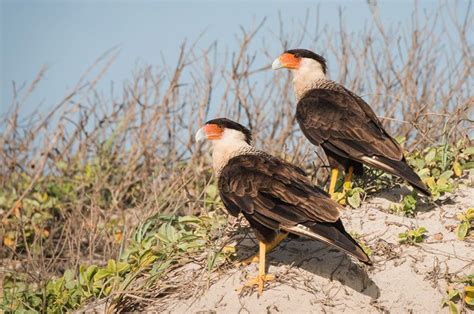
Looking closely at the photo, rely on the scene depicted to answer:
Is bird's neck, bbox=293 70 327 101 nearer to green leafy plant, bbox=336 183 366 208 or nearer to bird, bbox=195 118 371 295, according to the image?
green leafy plant, bbox=336 183 366 208

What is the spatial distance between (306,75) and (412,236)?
1871 millimetres

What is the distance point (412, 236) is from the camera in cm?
502

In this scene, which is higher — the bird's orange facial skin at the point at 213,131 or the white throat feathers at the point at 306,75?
the white throat feathers at the point at 306,75

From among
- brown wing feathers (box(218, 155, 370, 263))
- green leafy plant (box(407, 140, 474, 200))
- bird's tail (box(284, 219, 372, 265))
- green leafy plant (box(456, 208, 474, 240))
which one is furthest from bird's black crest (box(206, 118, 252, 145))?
green leafy plant (box(456, 208, 474, 240))

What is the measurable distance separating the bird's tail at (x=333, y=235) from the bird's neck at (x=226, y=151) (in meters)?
0.92

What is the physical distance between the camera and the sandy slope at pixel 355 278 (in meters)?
4.61

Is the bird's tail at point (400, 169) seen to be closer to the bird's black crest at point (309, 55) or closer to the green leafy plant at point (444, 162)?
the green leafy plant at point (444, 162)

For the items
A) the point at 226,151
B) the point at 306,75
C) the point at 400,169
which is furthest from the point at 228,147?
the point at 306,75

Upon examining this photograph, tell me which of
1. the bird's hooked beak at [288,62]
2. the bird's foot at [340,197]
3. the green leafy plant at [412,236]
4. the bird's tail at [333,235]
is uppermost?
the bird's hooked beak at [288,62]

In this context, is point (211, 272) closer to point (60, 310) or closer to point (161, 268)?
point (161, 268)

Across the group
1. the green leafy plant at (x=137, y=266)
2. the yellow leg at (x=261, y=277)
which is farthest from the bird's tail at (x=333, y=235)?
the green leafy plant at (x=137, y=266)

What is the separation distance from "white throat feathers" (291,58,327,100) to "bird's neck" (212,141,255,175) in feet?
3.64

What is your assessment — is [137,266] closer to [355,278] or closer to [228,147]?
[228,147]

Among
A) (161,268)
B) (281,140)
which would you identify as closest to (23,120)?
(281,140)
